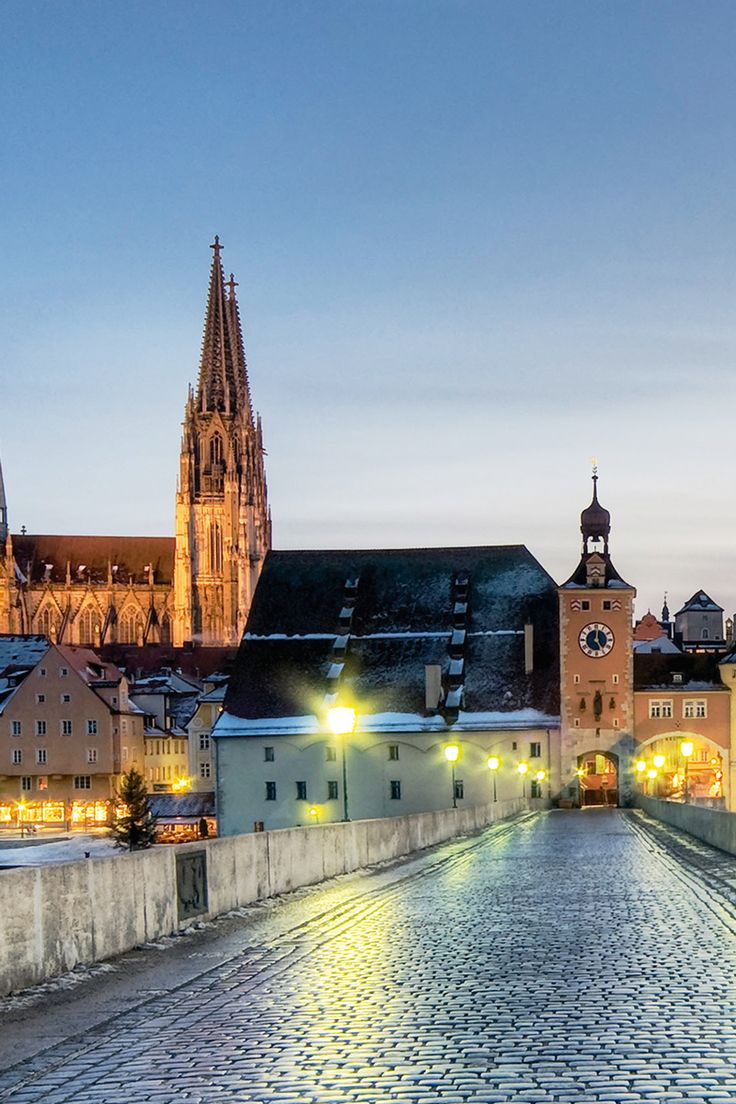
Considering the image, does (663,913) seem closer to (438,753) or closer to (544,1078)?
(544,1078)

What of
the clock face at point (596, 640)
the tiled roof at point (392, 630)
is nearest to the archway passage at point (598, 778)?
the tiled roof at point (392, 630)

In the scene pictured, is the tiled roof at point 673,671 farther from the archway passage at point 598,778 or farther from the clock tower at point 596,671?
the archway passage at point 598,778

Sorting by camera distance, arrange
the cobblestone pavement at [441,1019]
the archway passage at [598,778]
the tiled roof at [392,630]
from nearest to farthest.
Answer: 1. the cobblestone pavement at [441,1019]
2. the archway passage at [598,778]
3. the tiled roof at [392,630]

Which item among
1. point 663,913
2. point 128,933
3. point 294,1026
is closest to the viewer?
point 294,1026

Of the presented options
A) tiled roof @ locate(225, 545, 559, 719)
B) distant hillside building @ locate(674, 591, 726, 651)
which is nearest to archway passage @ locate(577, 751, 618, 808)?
tiled roof @ locate(225, 545, 559, 719)

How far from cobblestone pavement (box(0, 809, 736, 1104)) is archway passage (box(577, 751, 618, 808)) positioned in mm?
76470

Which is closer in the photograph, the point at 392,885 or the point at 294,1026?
the point at 294,1026

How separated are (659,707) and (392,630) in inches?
661

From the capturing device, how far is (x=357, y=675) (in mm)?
101250

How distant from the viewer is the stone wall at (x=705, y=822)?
103 feet

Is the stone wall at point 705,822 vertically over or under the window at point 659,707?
under

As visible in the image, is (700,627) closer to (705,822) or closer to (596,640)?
(596,640)

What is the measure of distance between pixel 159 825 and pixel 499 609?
24.7 meters

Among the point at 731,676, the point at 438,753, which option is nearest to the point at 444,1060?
the point at 438,753
